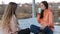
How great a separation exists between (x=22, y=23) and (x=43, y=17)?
81.9 inches

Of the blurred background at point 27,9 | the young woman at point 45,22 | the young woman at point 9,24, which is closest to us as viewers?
the young woman at point 9,24

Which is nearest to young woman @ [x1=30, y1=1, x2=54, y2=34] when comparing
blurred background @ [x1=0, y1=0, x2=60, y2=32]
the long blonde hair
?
the long blonde hair

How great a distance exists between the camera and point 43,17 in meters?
4.96

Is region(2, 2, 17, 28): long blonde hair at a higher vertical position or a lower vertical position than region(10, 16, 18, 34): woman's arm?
higher

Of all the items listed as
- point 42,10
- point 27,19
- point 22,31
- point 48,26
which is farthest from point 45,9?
point 27,19

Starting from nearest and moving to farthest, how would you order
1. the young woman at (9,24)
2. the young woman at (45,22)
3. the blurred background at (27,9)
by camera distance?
the young woman at (9,24), the young woman at (45,22), the blurred background at (27,9)

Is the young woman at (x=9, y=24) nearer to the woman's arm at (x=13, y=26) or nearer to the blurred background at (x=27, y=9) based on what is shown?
the woman's arm at (x=13, y=26)

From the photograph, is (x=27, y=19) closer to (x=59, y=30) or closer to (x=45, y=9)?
(x=59, y=30)

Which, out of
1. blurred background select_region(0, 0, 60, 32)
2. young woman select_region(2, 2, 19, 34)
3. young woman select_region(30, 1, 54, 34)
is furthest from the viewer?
blurred background select_region(0, 0, 60, 32)

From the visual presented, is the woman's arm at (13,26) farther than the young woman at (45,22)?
No

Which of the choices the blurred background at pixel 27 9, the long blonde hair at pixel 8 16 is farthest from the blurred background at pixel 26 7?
the long blonde hair at pixel 8 16

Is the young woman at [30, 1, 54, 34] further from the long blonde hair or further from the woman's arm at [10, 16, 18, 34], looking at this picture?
the long blonde hair

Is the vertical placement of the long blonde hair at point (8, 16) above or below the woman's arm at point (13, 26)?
above

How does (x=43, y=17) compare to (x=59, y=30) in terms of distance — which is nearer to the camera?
(x=43, y=17)
